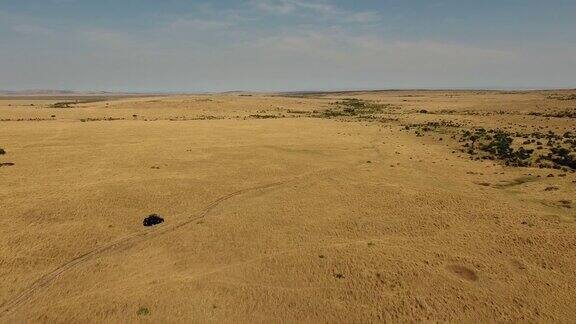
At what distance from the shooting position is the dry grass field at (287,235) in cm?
1908

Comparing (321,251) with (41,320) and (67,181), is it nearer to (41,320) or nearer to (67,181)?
(41,320)

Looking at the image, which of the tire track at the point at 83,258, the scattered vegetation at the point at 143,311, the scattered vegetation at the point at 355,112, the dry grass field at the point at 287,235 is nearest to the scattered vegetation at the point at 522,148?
the dry grass field at the point at 287,235

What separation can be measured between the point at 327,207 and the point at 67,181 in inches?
849

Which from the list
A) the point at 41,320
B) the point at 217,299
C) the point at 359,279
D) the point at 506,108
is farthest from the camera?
the point at 506,108

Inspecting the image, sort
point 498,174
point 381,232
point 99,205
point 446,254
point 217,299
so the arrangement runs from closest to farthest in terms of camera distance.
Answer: point 217,299 < point 446,254 < point 381,232 < point 99,205 < point 498,174

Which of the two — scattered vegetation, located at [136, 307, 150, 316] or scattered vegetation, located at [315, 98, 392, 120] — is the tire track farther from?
scattered vegetation, located at [315, 98, 392, 120]

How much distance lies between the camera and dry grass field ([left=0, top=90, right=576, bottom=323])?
1908cm

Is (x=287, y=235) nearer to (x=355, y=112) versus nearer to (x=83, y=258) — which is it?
(x=83, y=258)

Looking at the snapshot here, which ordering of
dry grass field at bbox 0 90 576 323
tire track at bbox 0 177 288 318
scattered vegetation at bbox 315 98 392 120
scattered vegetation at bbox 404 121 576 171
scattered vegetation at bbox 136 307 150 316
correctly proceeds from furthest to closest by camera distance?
1. scattered vegetation at bbox 315 98 392 120
2. scattered vegetation at bbox 404 121 576 171
3. dry grass field at bbox 0 90 576 323
4. tire track at bbox 0 177 288 318
5. scattered vegetation at bbox 136 307 150 316

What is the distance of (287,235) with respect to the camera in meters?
26.5

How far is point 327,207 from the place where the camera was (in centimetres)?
3156

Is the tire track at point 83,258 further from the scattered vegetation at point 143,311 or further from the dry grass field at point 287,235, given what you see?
the scattered vegetation at point 143,311

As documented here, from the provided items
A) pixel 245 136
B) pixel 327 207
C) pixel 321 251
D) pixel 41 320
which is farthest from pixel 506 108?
pixel 41 320

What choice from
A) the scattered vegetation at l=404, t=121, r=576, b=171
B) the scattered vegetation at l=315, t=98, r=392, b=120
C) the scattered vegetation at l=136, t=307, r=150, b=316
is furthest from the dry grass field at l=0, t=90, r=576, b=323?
the scattered vegetation at l=315, t=98, r=392, b=120
